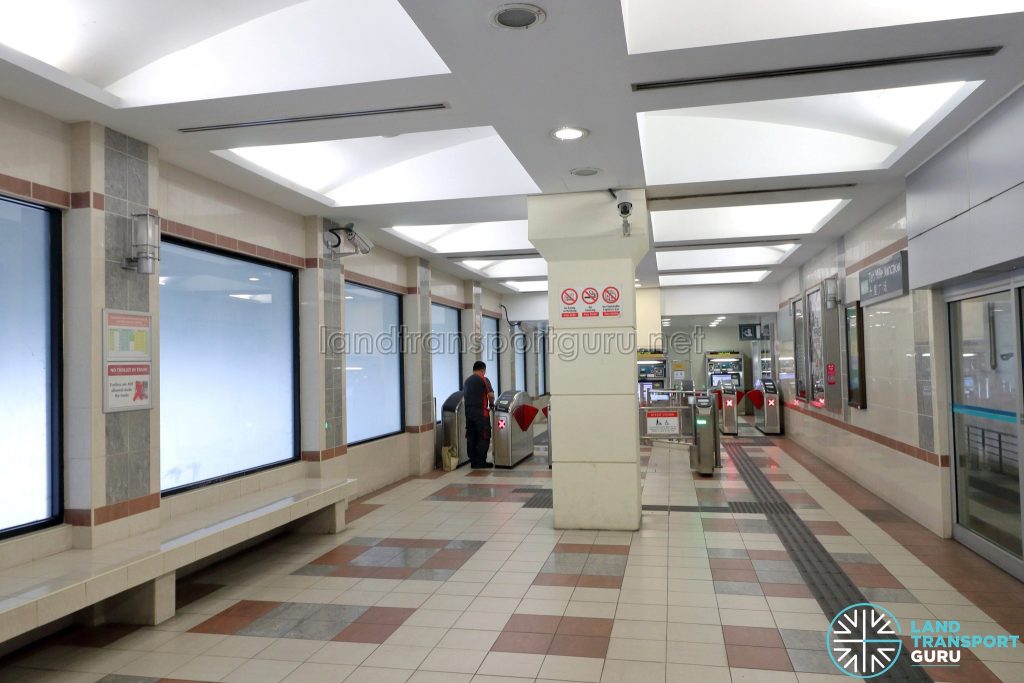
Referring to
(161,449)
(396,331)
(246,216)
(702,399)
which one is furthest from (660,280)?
(161,449)

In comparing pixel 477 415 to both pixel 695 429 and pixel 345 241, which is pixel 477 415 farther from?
pixel 345 241

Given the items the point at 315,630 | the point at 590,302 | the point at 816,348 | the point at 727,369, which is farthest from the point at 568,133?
the point at 727,369

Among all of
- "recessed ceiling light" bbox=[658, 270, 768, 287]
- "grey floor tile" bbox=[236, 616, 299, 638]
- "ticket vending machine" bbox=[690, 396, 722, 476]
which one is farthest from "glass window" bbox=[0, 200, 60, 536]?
"recessed ceiling light" bbox=[658, 270, 768, 287]

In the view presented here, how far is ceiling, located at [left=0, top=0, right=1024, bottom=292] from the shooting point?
3.16 meters

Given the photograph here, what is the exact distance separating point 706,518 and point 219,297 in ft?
15.8

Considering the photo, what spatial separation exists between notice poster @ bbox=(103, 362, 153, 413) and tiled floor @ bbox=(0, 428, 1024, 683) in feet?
4.30

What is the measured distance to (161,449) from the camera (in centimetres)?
476

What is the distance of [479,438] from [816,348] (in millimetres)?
5061

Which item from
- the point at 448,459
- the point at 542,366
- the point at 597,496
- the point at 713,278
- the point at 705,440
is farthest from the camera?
the point at 542,366

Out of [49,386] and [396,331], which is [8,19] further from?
[396,331]

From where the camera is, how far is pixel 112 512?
13.3 ft

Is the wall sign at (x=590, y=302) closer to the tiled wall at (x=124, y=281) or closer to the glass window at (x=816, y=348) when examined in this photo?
the tiled wall at (x=124, y=281)

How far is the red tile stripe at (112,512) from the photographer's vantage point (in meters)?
3.92

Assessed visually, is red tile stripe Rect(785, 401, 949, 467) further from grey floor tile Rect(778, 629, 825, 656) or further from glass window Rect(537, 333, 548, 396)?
glass window Rect(537, 333, 548, 396)
